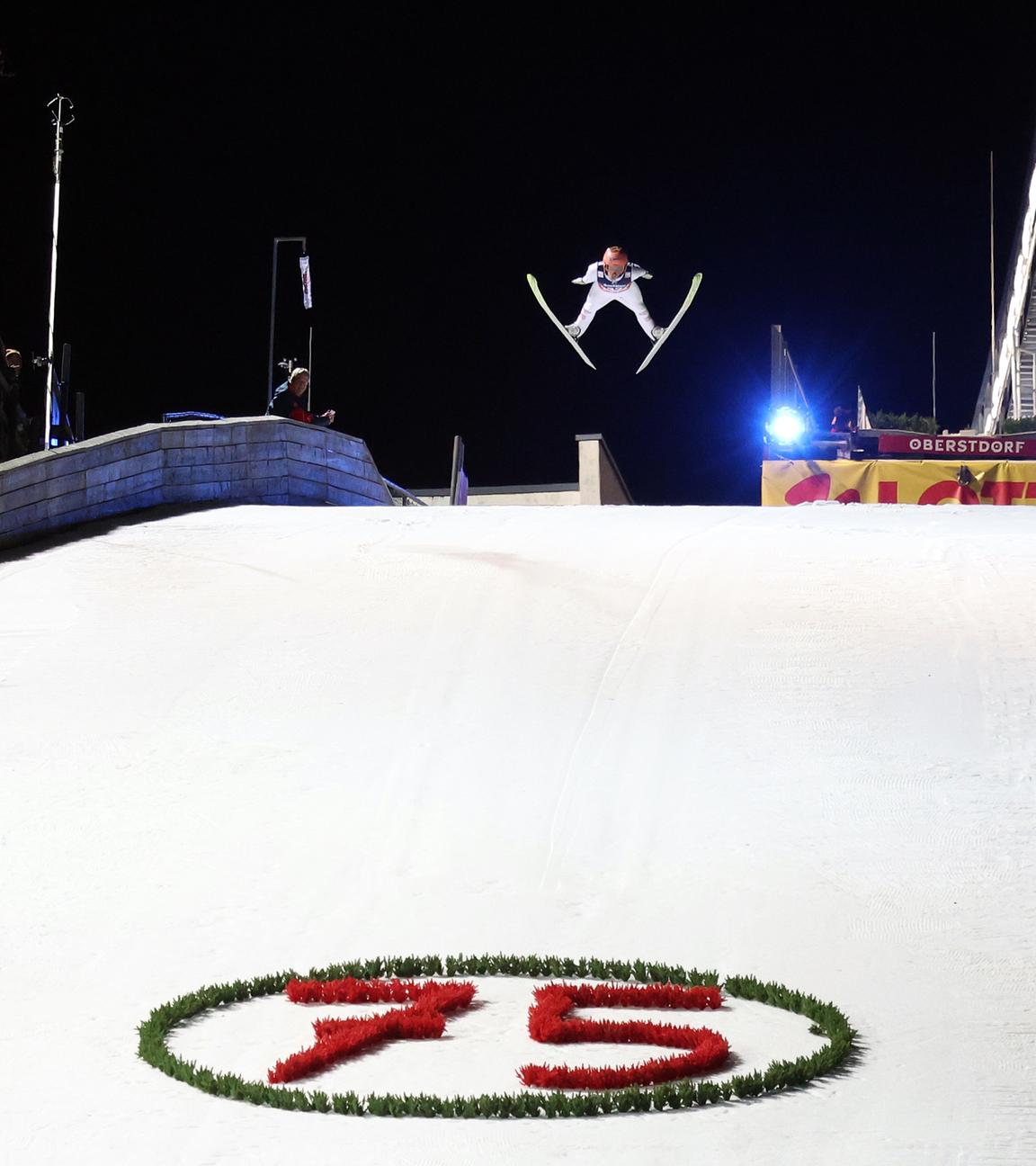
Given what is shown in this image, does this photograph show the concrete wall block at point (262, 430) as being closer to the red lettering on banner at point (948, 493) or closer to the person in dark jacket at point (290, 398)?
the person in dark jacket at point (290, 398)

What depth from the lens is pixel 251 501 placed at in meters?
16.2

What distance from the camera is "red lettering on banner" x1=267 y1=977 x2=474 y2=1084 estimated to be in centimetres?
438

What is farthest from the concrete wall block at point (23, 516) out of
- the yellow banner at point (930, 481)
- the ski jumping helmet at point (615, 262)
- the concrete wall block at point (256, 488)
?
the yellow banner at point (930, 481)

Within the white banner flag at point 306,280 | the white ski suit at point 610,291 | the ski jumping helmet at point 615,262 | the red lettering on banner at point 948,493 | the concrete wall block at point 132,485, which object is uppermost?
the white banner flag at point 306,280

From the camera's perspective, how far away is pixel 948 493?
1972cm

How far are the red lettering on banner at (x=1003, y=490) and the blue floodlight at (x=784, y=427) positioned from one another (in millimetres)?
2539

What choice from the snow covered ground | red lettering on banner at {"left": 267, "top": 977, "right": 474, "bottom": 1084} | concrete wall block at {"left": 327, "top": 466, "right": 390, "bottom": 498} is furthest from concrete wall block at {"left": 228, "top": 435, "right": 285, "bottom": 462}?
red lettering on banner at {"left": 267, "top": 977, "right": 474, "bottom": 1084}

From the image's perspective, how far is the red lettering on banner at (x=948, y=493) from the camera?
1969 centimetres

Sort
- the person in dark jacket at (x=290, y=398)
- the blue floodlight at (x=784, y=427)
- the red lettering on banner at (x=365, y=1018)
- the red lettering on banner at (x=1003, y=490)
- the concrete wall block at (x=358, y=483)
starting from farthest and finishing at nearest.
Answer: the blue floodlight at (x=784, y=427)
the red lettering on banner at (x=1003, y=490)
the concrete wall block at (x=358, y=483)
the person in dark jacket at (x=290, y=398)
the red lettering on banner at (x=365, y=1018)

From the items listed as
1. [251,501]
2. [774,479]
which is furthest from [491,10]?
[251,501]

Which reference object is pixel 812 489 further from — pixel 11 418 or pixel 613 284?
pixel 11 418

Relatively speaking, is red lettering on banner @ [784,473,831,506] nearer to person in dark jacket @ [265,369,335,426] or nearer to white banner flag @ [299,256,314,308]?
person in dark jacket @ [265,369,335,426]

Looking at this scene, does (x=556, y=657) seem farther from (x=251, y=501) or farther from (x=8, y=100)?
(x=8, y=100)

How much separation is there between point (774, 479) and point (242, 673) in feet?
40.0
